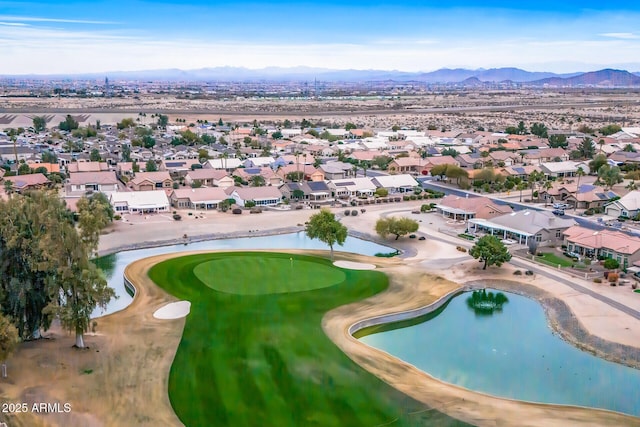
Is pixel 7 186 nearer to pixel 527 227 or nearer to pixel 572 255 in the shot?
pixel 527 227

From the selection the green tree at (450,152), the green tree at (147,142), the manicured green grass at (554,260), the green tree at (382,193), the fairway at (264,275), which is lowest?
the manicured green grass at (554,260)

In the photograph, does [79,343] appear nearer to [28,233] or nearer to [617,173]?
[28,233]

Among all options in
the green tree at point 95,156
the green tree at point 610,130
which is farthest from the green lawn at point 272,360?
the green tree at point 610,130

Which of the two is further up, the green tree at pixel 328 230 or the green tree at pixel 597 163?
the green tree at pixel 597 163

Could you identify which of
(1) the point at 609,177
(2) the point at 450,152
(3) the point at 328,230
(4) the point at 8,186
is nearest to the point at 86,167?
(4) the point at 8,186

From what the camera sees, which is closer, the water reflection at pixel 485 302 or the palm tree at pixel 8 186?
the water reflection at pixel 485 302

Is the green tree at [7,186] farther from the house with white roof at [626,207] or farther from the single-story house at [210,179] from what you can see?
the house with white roof at [626,207]

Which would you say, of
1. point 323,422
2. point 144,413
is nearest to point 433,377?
point 323,422
